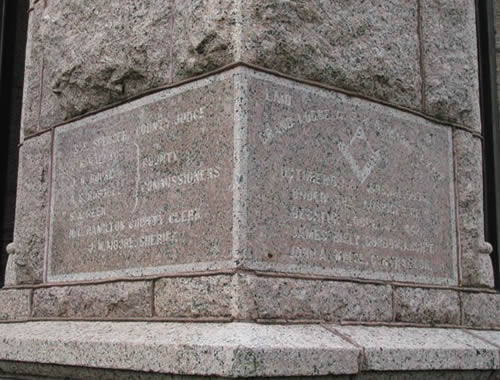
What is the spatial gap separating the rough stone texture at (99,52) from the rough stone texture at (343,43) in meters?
0.53

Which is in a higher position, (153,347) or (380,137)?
(380,137)

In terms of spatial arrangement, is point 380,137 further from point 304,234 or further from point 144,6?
point 144,6

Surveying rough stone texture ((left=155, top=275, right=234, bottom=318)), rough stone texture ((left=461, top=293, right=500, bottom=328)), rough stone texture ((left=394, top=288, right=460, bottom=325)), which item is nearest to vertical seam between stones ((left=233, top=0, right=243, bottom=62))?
rough stone texture ((left=155, top=275, right=234, bottom=318))

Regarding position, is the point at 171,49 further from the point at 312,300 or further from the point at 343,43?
the point at 312,300

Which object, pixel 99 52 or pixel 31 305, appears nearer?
pixel 99 52

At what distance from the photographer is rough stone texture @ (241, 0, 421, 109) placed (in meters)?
3.39

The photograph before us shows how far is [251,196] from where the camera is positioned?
126 inches

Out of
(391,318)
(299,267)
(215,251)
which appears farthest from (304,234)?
(391,318)

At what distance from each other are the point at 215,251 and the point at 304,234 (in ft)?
1.28

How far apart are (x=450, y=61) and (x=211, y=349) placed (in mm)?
2228

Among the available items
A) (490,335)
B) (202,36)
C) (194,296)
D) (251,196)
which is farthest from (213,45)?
(490,335)

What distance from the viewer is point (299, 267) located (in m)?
3.34

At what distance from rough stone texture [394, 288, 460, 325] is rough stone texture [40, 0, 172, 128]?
4.85 feet

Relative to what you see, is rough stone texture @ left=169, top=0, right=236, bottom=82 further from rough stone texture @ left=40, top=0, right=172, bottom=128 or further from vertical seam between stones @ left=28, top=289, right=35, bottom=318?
vertical seam between stones @ left=28, top=289, right=35, bottom=318
